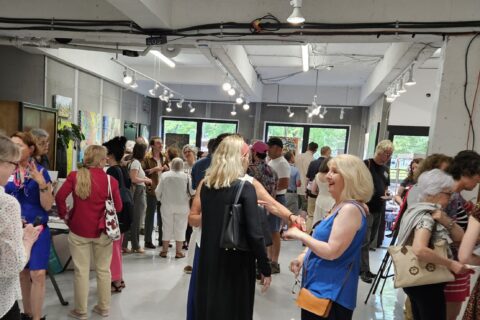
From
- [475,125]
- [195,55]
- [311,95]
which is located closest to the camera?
[475,125]

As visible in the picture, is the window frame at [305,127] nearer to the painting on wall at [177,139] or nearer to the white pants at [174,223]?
the painting on wall at [177,139]

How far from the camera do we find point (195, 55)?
25.2 feet

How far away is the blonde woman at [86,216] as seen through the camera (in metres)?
2.80

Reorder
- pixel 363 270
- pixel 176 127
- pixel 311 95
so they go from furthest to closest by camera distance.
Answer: pixel 176 127
pixel 311 95
pixel 363 270

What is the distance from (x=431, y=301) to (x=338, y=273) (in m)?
0.77

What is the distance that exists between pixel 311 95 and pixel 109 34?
7733 millimetres

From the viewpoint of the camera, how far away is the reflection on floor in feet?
10.4

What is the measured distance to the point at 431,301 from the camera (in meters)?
2.07

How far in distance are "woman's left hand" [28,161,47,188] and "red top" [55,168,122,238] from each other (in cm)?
34

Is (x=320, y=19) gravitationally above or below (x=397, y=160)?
above

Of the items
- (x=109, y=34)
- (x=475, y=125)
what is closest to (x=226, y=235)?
(x=475, y=125)

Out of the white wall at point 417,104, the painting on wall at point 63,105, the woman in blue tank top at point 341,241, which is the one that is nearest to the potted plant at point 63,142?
the painting on wall at point 63,105

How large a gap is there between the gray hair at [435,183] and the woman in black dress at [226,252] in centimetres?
113

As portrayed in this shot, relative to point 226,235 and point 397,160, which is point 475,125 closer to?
point 226,235
